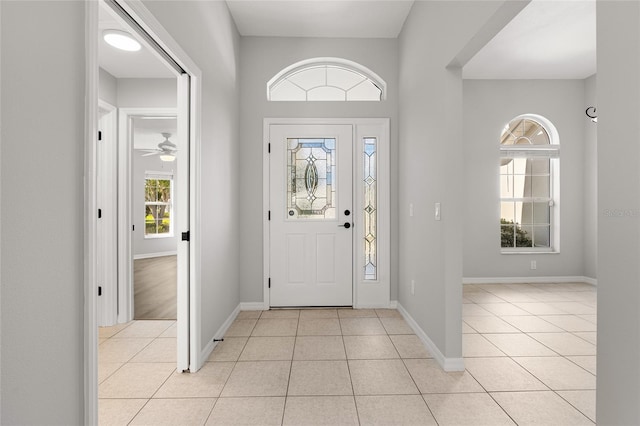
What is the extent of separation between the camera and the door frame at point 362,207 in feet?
12.1

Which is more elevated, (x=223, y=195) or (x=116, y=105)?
(x=116, y=105)

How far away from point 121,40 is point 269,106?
4.77ft

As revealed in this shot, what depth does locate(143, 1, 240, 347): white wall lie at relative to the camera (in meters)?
2.28

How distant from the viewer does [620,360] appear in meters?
1.03

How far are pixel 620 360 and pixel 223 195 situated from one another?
277 cm

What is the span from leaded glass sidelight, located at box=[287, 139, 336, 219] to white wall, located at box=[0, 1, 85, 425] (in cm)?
261

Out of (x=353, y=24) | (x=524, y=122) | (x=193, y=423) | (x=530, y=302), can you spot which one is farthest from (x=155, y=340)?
(x=524, y=122)

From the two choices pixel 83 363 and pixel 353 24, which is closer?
pixel 83 363

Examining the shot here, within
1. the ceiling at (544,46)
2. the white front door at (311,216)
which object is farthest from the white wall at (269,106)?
the ceiling at (544,46)

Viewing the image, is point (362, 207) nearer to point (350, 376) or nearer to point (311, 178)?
point (311, 178)

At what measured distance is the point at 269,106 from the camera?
370 cm

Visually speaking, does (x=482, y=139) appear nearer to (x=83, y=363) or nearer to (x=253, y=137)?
(x=253, y=137)

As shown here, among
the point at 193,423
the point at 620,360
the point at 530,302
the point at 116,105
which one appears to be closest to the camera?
the point at 620,360

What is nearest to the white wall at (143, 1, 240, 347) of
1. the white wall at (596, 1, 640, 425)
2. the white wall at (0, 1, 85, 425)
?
the white wall at (0, 1, 85, 425)
